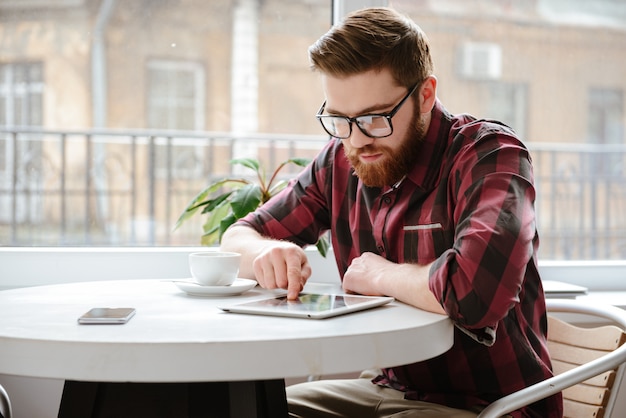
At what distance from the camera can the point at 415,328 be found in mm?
1140

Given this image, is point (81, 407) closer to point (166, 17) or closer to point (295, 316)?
point (295, 316)

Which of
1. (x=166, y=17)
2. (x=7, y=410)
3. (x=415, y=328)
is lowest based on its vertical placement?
(x=7, y=410)

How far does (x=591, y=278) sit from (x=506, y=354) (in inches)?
59.8

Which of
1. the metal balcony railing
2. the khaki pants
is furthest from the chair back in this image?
the metal balcony railing

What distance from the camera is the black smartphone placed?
1.13 metres

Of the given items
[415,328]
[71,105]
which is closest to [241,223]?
[415,328]

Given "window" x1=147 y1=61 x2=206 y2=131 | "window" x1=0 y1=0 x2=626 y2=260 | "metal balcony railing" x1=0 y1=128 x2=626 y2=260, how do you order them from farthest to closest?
1. "window" x1=147 y1=61 x2=206 y2=131
2. "metal balcony railing" x1=0 y1=128 x2=626 y2=260
3. "window" x1=0 y1=0 x2=626 y2=260

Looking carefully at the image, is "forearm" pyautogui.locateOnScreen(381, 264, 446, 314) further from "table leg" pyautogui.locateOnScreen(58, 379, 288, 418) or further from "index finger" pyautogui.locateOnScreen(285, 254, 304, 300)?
"table leg" pyautogui.locateOnScreen(58, 379, 288, 418)

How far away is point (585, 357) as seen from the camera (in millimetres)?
1680

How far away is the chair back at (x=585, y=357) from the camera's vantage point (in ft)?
5.24

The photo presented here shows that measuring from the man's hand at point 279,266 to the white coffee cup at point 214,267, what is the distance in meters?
0.08

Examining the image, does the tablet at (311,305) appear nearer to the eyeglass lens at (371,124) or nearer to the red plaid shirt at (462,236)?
the red plaid shirt at (462,236)

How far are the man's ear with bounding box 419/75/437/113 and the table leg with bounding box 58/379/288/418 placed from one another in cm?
74

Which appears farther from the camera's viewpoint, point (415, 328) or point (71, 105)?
point (71, 105)
